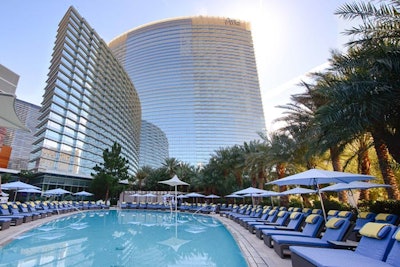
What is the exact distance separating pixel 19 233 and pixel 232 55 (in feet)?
328

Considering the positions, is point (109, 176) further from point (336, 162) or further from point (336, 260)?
point (336, 260)

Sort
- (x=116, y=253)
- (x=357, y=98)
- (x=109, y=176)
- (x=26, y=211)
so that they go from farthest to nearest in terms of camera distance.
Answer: (x=109, y=176), (x=26, y=211), (x=116, y=253), (x=357, y=98)

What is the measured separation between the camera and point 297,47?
20.1 metres

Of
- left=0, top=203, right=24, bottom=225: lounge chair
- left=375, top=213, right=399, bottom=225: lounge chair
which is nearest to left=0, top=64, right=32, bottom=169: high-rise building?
left=0, top=203, right=24, bottom=225: lounge chair

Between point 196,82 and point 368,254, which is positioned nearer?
point 368,254

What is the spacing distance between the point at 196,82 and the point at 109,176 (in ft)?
209


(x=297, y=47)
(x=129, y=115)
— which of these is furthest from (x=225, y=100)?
(x=297, y=47)

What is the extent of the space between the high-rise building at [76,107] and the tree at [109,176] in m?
9.86

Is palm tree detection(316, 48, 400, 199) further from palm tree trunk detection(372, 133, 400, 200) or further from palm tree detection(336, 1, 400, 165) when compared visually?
palm tree trunk detection(372, 133, 400, 200)

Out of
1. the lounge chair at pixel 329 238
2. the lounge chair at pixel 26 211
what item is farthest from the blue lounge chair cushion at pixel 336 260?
the lounge chair at pixel 26 211

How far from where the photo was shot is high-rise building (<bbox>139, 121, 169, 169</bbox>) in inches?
3551

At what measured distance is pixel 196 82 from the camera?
9006 centimetres

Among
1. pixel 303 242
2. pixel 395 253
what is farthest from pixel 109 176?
pixel 395 253

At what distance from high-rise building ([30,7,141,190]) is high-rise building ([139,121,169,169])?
27.9 metres
